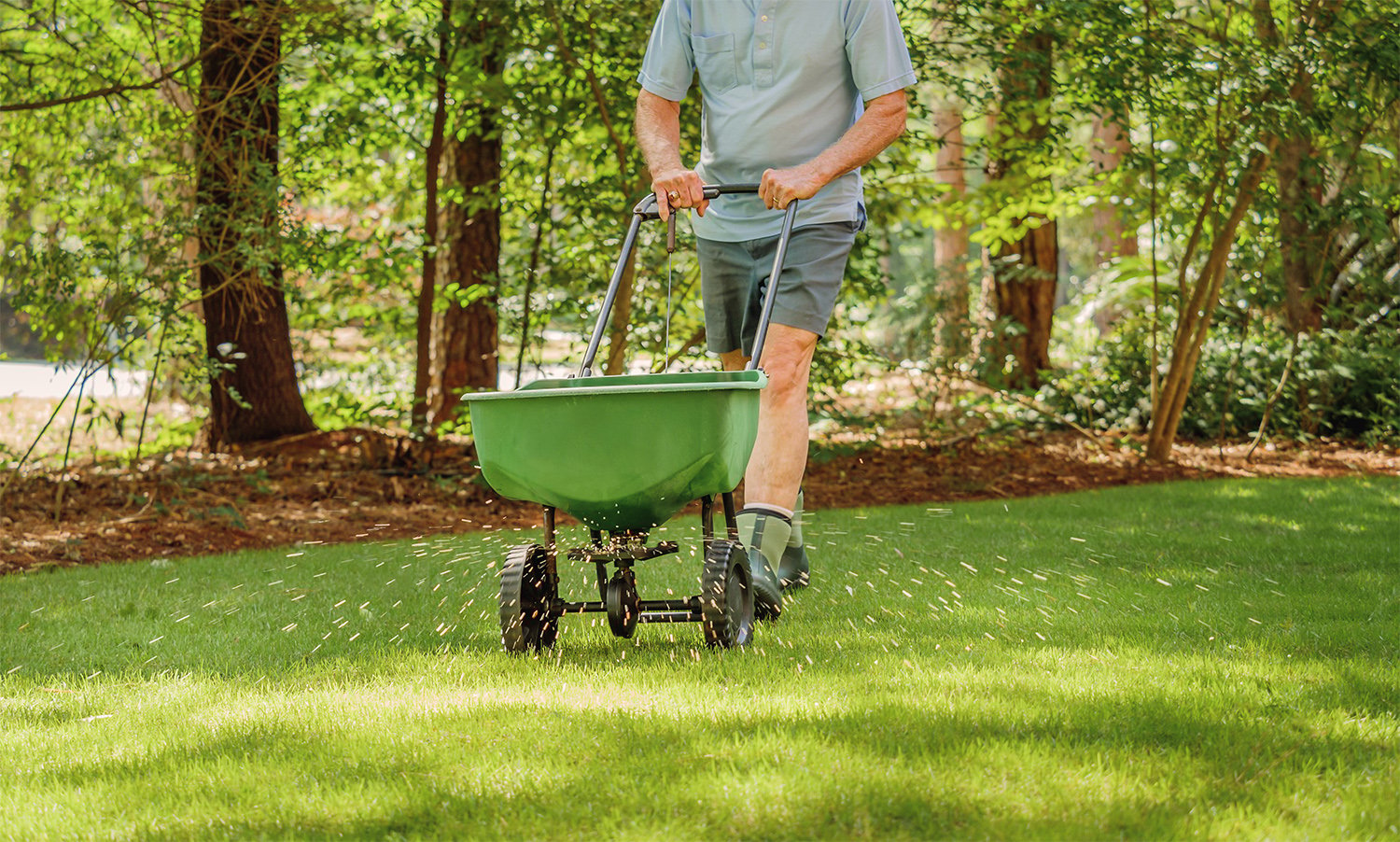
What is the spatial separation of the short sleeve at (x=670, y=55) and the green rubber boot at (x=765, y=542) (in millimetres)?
1260

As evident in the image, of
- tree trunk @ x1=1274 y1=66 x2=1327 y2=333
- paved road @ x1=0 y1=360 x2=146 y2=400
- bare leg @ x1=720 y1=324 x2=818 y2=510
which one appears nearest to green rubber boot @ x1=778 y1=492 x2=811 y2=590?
bare leg @ x1=720 y1=324 x2=818 y2=510

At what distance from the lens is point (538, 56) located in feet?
23.8

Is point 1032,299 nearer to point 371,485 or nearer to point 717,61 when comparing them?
point 371,485

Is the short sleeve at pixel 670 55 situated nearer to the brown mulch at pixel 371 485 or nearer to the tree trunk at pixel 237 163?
the brown mulch at pixel 371 485

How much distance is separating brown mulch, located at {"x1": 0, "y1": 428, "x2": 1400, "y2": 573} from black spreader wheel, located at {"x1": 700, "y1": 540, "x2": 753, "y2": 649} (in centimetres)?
305

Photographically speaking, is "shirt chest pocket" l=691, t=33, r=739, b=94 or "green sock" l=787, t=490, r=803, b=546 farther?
"green sock" l=787, t=490, r=803, b=546

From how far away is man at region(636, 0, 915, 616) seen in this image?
3623mm

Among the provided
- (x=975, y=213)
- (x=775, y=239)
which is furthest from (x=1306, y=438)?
(x=775, y=239)

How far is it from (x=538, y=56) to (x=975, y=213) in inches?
114

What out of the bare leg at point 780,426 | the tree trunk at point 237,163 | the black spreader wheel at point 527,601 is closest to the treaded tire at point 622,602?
the black spreader wheel at point 527,601

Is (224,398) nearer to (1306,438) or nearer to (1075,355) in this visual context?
(1306,438)

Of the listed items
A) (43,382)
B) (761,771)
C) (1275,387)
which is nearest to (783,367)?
(761,771)

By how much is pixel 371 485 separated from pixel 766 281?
13.0ft

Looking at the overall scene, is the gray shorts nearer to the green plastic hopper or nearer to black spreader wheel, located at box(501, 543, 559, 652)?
the green plastic hopper
